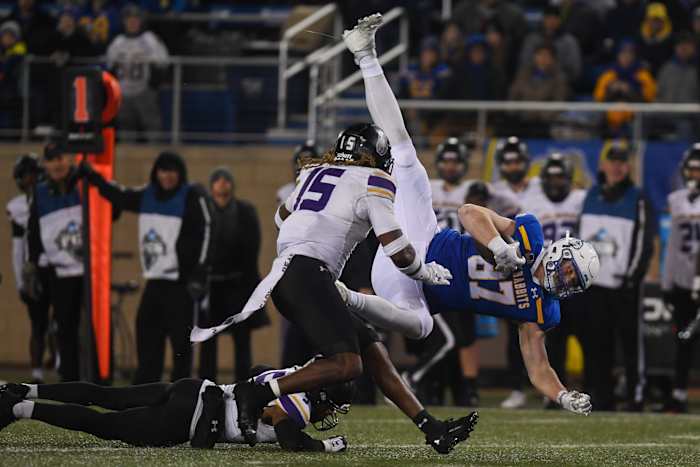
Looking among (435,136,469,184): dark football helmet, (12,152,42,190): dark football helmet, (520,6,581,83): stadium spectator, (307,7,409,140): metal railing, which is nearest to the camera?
(435,136,469,184): dark football helmet

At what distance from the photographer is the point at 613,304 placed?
34.9 ft

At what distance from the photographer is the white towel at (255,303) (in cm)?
623

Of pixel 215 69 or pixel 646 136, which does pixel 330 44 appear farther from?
pixel 646 136

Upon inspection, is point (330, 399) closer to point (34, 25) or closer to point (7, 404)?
point (7, 404)

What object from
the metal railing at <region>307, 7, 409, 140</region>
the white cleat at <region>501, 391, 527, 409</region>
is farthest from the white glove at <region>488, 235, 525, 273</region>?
the metal railing at <region>307, 7, 409, 140</region>

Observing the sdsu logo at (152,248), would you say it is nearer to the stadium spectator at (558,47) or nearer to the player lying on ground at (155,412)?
the player lying on ground at (155,412)

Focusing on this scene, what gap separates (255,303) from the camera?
20.6ft

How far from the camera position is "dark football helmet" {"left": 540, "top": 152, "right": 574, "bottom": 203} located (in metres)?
11.0

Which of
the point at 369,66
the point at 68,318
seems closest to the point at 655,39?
the point at 68,318

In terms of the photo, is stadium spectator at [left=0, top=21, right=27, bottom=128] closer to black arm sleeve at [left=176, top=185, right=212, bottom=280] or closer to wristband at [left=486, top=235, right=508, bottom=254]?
black arm sleeve at [left=176, top=185, right=212, bottom=280]

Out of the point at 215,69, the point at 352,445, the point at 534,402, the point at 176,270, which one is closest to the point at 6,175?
the point at 215,69

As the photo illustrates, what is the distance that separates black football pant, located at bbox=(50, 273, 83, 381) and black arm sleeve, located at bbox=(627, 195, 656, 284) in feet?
12.6

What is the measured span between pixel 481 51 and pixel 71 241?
454 cm

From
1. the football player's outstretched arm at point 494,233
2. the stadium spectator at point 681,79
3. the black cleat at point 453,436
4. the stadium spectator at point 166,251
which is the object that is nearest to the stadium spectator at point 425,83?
the stadium spectator at point 681,79
